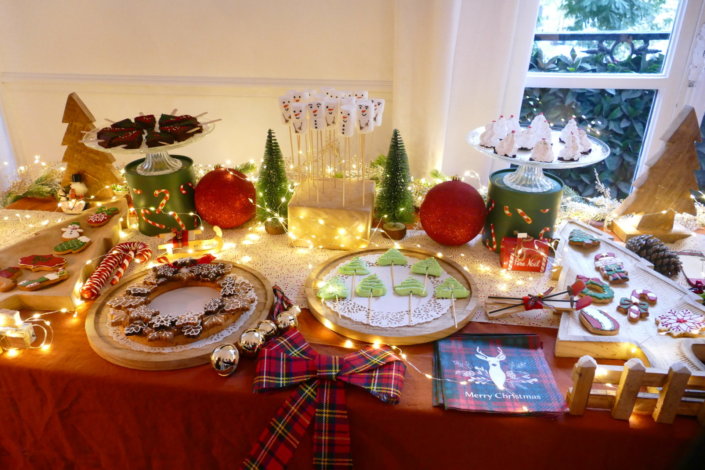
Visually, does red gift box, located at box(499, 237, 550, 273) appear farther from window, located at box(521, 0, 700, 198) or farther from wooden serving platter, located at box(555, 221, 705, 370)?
window, located at box(521, 0, 700, 198)

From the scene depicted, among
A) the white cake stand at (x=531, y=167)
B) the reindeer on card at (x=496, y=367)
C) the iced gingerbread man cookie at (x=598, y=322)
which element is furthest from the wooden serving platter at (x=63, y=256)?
the iced gingerbread man cookie at (x=598, y=322)

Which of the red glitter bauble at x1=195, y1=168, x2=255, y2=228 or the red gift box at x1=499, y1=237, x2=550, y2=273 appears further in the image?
the red glitter bauble at x1=195, y1=168, x2=255, y2=228

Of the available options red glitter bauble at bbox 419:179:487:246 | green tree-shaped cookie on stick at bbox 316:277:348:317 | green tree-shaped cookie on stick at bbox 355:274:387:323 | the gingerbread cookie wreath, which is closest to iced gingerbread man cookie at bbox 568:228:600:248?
red glitter bauble at bbox 419:179:487:246

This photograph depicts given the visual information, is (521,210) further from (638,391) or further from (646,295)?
(638,391)

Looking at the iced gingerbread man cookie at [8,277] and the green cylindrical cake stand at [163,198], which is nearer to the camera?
the iced gingerbread man cookie at [8,277]

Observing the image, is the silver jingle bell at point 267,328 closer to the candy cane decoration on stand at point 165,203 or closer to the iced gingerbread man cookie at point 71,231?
the candy cane decoration on stand at point 165,203

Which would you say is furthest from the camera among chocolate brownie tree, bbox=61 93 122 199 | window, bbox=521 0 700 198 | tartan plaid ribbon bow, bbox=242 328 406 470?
window, bbox=521 0 700 198

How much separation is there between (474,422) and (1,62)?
9.82ft

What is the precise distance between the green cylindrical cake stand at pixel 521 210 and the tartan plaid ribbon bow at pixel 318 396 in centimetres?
66

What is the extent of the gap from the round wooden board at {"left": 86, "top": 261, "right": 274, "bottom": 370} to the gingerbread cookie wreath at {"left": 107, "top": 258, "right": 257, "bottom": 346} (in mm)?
29

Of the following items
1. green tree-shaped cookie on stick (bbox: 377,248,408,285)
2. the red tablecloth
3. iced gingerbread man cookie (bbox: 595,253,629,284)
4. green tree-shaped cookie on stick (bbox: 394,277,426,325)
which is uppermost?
iced gingerbread man cookie (bbox: 595,253,629,284)

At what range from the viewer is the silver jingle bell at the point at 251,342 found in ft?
4.02

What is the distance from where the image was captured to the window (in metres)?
2.19

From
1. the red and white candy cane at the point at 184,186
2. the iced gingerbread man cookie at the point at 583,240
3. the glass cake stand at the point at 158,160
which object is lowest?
the iced gingerbread man cookie at the point at 583,240
